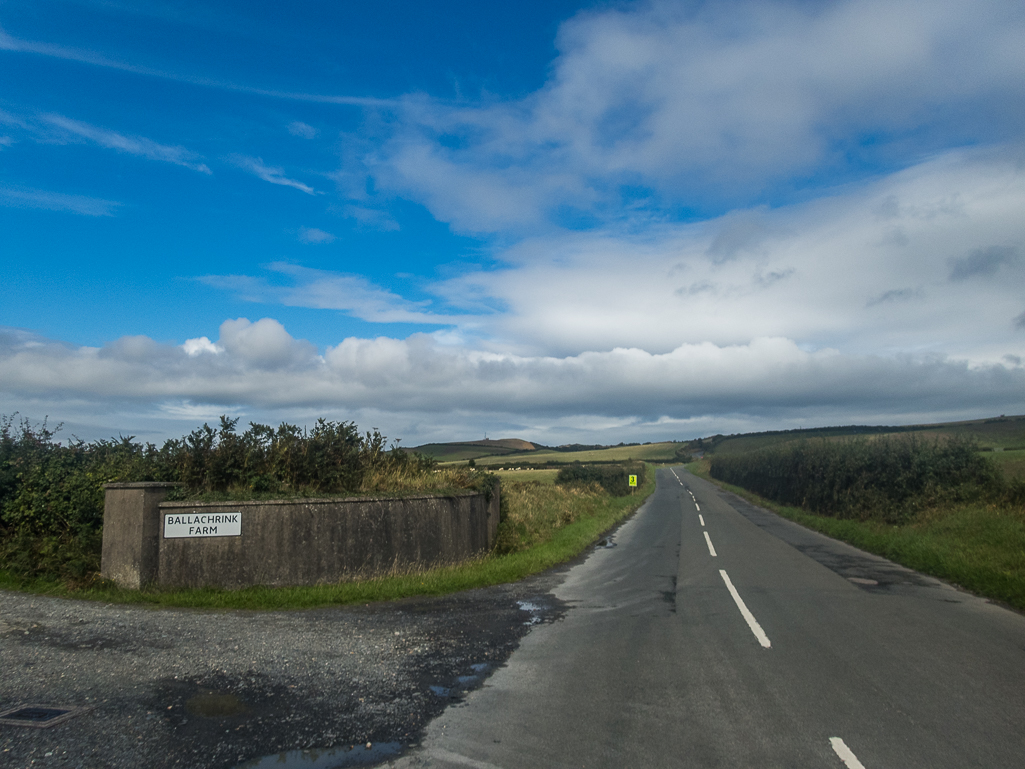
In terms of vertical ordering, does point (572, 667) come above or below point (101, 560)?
below

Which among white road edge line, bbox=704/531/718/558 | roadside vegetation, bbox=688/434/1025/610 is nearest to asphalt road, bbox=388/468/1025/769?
roadside vegetation, bbox=688/434/1025/610

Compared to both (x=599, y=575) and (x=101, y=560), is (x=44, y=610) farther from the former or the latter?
(x=599, y=575)

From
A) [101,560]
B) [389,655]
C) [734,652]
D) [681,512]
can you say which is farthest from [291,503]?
[681,512]

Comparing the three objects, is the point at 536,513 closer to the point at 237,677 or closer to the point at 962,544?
the point at 962,544

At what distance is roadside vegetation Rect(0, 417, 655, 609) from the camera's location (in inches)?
401

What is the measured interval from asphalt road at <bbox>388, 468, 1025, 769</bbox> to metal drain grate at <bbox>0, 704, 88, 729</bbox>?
2.69 meters

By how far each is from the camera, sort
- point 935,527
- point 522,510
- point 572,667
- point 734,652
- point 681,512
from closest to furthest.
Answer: point 572,667
point 734,652
point 935,527
point 522,510
point 681,512

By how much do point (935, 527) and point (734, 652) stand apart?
44.2ft

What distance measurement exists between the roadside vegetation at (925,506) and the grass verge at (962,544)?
2 centimetres

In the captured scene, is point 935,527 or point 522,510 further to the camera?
point 522,510

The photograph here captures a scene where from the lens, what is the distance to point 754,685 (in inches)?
234

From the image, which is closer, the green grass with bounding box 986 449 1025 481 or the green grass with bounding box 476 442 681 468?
the green grass with bounding box 986 449 1025 481

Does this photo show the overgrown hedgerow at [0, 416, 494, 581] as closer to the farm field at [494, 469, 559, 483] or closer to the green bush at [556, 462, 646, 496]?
the farm field at [494, 469, 559, 483]

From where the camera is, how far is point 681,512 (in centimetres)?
3117
